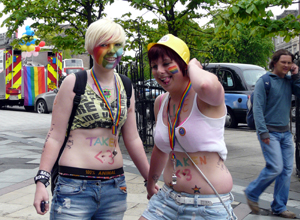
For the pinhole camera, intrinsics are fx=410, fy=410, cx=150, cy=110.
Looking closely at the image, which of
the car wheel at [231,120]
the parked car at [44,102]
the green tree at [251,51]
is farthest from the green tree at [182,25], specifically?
the green tree at [251,51]

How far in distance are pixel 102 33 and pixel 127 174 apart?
4.02m

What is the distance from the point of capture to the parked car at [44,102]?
18.0 meters

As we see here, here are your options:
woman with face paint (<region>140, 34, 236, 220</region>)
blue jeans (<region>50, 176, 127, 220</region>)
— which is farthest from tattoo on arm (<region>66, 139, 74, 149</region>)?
woman with face paint (<region>140, 34, 236, 220</region>)

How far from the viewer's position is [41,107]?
60.0ft

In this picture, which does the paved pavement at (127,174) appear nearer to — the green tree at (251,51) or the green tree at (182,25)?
the green tree at (182,25)

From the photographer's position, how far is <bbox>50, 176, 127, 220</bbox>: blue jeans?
225 centimetres

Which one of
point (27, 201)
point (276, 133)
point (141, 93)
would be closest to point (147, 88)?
point (141, 93)

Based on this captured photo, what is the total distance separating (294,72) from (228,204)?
2771 millimetres

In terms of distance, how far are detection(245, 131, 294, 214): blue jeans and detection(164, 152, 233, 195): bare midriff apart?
2.26 metres

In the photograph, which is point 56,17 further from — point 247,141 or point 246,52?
point 246,52

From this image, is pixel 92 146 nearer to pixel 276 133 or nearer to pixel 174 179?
pixel 174 179

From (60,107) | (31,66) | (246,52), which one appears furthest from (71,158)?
(246,52)

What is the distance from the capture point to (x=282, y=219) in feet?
14.0

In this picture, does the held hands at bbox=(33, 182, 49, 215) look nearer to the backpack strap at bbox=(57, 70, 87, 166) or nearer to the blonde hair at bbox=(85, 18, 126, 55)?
the backpack strap at bbox=(57, 70, 87, 166)
